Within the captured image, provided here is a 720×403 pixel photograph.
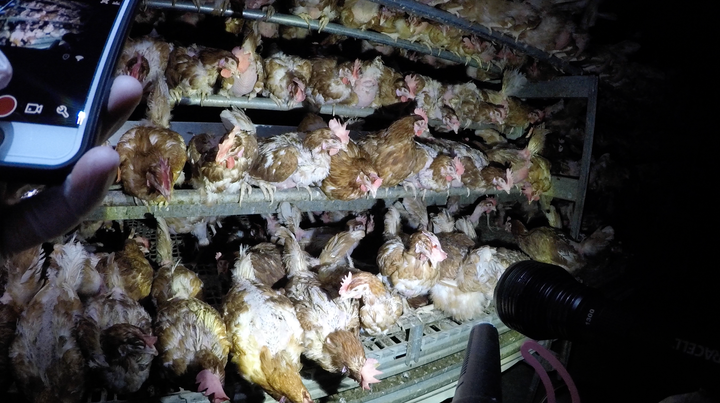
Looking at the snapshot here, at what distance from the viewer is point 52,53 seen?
737 millimetres

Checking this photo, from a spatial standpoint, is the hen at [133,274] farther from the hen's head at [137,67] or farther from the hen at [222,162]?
the hen's head at [137,67]

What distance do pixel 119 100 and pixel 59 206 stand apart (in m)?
0.28

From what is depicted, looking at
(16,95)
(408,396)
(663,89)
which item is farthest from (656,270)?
(16,95)

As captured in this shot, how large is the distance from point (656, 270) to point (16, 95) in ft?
13.6

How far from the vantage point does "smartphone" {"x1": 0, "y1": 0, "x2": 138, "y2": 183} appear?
654 mm

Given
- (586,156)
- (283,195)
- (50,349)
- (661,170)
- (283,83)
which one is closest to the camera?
(50,349)

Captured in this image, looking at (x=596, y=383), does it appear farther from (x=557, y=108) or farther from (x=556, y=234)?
(x=557, y=108)

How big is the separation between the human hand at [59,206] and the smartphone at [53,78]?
0.04 meters

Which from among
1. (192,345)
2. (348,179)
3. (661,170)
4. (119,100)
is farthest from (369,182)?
(661,170)

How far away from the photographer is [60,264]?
1.52 metres

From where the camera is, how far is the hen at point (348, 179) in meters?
1.81

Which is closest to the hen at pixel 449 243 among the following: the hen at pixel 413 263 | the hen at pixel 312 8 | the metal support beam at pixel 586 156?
the hen at pixel 413 263

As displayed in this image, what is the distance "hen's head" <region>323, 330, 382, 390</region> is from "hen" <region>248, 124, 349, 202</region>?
28.6 inches

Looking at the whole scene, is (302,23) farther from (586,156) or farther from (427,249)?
(586,156)
